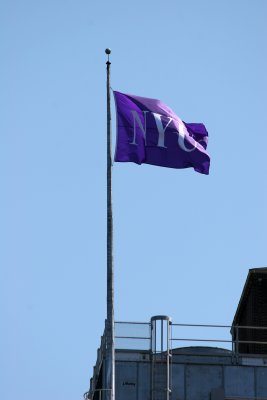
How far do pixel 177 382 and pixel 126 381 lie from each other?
1.82 meters

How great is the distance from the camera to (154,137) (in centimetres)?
4319

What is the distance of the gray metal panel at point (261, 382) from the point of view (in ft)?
144

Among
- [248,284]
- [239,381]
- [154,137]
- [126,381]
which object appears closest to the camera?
[154,137]

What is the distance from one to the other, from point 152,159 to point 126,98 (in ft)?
8.10

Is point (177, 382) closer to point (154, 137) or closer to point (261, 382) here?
point (261, 382)

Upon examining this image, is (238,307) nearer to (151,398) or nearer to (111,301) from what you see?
(151,398)

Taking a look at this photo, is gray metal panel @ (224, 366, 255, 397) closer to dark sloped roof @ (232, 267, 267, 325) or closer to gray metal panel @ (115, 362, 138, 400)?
gray metal panel @ (115, 362, 138, 400)

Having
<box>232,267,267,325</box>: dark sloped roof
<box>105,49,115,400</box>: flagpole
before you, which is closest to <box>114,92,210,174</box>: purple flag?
<box>105,49,115,400</box>: flagpole

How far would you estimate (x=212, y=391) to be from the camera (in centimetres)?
4394

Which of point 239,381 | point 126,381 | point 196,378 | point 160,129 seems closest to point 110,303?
point 126,381

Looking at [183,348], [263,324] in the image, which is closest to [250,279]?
[263,324]

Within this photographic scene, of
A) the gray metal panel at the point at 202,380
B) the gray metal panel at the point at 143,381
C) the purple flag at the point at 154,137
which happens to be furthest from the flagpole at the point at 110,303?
the gray metal panel at the point at 202,380

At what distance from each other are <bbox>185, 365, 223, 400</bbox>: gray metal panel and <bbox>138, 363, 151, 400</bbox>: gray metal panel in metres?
1.44

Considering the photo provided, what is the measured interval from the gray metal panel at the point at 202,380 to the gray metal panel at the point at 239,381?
0.27 metres
